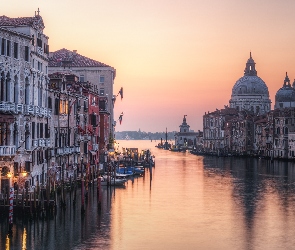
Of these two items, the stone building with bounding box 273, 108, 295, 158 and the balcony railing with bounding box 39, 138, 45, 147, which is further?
the stone building with bounding box 273, 108, 295, 158

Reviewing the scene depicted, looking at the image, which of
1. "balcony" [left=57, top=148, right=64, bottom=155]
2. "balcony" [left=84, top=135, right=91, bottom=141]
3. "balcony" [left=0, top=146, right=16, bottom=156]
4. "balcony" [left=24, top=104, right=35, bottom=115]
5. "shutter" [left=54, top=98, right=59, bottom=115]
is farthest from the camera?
"balcony" [left=84, top=135, right=91, bottom=141]

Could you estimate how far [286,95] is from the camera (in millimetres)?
150375

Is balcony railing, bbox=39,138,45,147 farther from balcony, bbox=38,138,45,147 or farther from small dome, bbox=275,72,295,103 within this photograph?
small dome, bbox=275,72,295,103

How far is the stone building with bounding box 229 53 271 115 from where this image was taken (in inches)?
6353

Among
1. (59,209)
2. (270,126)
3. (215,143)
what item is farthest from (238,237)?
(215,143)

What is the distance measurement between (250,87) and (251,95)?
2.21 metres

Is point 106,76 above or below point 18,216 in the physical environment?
above

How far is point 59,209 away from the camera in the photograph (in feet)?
109

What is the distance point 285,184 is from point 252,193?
8359mm

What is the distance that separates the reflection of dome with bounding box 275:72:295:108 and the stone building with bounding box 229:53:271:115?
865 centimetres

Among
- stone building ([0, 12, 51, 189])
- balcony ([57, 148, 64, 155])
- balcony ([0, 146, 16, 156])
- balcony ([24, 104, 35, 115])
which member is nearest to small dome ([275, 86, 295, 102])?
balcony ([57, 148, 64, 155])

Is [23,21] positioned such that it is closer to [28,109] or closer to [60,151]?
[28,109]

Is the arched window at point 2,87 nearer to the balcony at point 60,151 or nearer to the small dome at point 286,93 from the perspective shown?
the balcony at point 60,151

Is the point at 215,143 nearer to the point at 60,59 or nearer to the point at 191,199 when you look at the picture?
the point at 60,59
